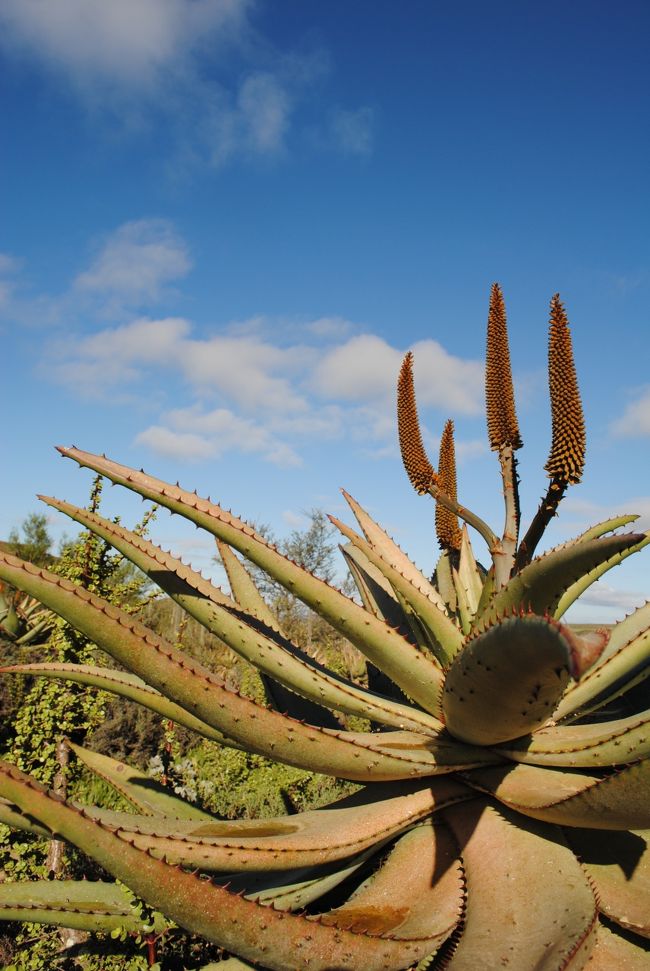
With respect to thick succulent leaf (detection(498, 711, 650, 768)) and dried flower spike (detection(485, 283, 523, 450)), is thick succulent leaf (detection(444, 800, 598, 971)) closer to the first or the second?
thick succulent leaf (detection(498, 711, 650, 768))

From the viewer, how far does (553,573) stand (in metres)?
1.48

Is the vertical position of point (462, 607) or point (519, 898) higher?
point (462, 607)

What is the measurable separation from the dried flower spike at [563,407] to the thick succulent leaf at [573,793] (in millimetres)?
839

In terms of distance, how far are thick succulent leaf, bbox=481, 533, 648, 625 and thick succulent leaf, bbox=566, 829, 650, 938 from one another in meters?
0.62

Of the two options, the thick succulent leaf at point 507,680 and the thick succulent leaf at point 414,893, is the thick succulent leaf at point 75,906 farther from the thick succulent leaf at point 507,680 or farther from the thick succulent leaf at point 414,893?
the thick succulent leaf at point 507,680

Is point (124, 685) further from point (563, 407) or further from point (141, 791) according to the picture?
point (563, 407)

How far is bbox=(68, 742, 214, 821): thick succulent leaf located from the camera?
229cm

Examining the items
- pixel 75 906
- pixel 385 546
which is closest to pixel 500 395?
pixel 385 546

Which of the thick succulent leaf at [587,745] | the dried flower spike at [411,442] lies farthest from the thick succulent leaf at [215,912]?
the dried flower spike at [411,442]

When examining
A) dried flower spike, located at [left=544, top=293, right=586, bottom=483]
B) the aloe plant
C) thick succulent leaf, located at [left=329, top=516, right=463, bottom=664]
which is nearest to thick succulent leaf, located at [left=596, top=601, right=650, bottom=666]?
the aloe plant

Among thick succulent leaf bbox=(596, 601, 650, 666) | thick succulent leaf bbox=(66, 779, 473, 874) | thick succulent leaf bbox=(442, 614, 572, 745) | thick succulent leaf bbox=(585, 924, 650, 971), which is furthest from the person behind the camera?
thick succulent leaf bbox=(596, 601, 650, 666)

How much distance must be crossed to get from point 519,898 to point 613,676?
2.57 feet

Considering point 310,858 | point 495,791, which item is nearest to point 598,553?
point 495,791

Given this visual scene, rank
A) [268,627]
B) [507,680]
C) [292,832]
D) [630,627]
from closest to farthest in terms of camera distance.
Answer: [507,680] → [292,832] → [630,627] → [268,627]
